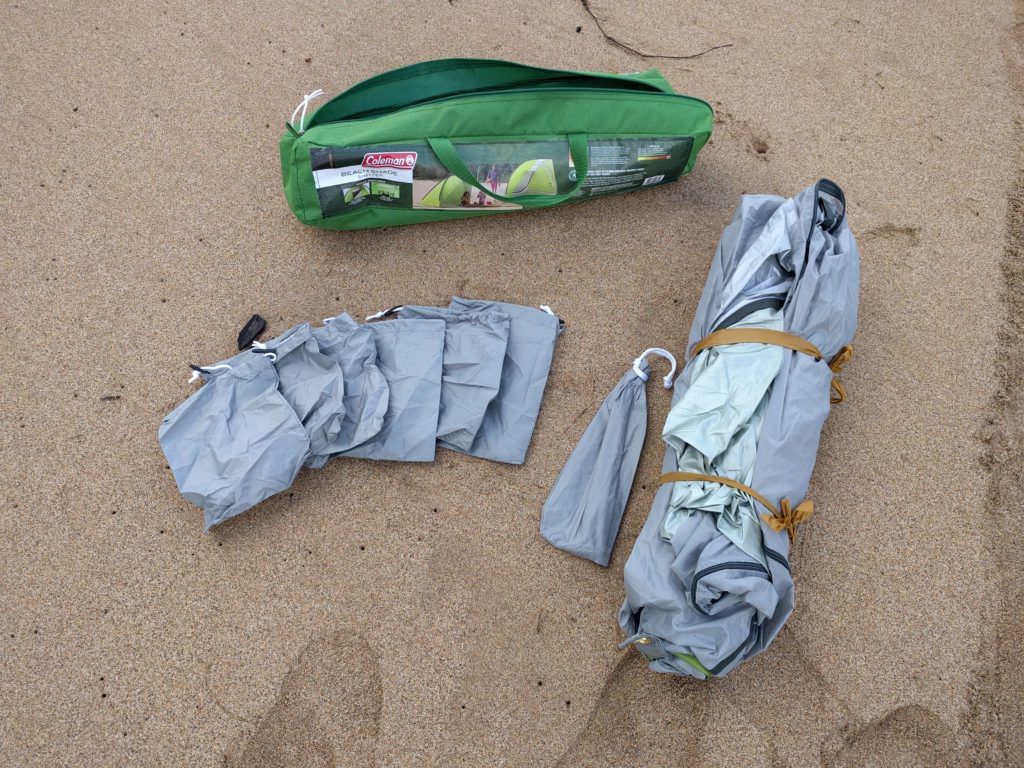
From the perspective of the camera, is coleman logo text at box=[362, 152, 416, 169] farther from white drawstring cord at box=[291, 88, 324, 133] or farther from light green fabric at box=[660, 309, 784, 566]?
light green fabric at box=[660, 309, 784, 566]

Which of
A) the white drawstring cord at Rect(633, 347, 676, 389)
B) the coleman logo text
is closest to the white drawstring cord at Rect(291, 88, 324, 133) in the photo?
the coleman logo text

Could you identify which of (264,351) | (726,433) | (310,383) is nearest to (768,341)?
(726,433)

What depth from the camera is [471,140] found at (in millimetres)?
1747

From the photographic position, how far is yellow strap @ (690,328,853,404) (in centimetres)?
155

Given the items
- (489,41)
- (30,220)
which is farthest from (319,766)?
(489,41)

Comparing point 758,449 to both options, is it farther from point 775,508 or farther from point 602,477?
point 602,477

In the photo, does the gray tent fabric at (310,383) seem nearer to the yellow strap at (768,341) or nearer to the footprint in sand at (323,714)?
the footprint in sand at (323,714)

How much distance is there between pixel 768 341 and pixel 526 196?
0.65 meters

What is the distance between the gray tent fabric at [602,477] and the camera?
160 centimetres

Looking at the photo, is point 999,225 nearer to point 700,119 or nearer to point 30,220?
point 700,119

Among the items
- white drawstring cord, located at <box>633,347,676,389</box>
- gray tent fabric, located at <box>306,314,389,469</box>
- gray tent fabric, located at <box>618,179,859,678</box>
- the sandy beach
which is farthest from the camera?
white drawstring cord, located at <box>633,347,676,389</box>

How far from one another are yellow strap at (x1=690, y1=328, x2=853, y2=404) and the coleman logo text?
0.76 metres

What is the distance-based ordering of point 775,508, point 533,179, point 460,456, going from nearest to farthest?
point 775,508 → point 460,456 → point 533,179

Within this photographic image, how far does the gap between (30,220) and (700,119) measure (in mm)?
1623
